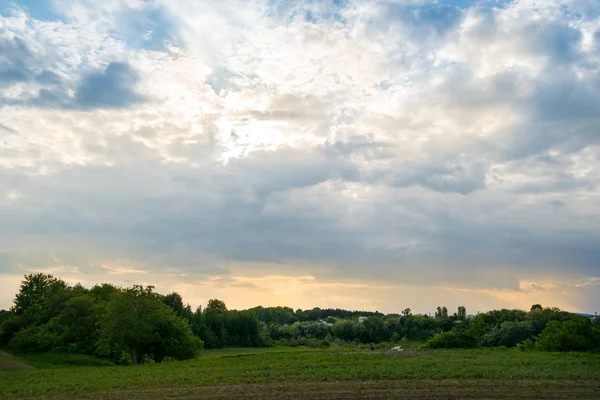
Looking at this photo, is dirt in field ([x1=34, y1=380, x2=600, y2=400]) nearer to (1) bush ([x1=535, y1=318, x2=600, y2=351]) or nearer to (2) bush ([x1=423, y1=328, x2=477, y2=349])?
(1) bush ([x1=535, y1=318, x2=600, y2=351])

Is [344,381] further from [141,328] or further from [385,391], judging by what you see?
[141,328]

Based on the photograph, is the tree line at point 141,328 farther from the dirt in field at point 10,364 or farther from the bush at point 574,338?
the dirt in field at point 10,364

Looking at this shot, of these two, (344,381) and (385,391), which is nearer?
(385,391)

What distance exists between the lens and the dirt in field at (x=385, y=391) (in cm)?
2598

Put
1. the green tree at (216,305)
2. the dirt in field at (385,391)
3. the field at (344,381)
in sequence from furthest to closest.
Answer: the green tree at (216,305), the field at (344,381), the dirt in field at (385,391)

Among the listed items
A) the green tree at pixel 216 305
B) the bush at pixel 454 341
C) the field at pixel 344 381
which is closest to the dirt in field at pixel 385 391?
the field at pixel 344 381

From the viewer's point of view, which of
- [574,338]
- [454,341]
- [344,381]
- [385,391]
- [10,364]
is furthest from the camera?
[454,341]

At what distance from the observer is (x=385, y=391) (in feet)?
90.6

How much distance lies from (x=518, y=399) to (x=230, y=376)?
1984cm

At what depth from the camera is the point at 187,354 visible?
62.5 m

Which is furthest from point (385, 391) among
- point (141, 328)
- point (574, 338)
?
point (574, 338)

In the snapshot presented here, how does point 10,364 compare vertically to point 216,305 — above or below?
below

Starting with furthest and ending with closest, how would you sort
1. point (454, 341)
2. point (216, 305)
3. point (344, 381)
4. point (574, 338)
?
point (216, 305), point (454, 341), point (574, 338), point (344, 381)

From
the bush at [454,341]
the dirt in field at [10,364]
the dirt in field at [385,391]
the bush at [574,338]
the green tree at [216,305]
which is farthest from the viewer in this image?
the green tree at [216,305]
